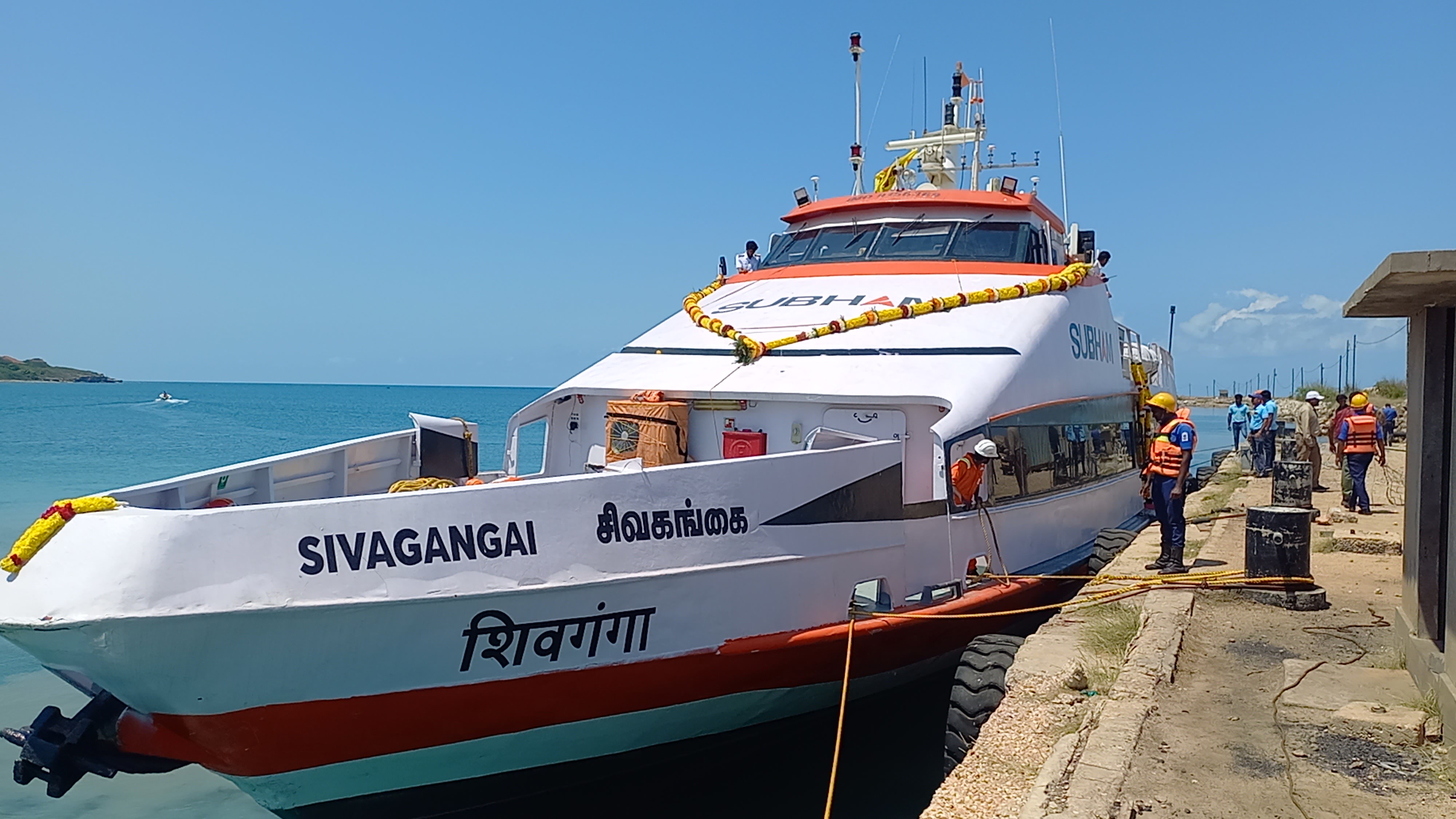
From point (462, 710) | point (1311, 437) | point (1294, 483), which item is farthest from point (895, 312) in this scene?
point (1311, 437)

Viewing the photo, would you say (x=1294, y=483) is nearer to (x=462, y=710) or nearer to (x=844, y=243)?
(x=844, y=243)

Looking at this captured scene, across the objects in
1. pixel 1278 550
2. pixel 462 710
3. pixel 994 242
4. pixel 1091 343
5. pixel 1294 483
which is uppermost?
pixel 994 242

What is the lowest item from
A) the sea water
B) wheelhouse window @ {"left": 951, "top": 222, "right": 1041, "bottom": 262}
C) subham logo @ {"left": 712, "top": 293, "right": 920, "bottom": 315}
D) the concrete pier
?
the sea water

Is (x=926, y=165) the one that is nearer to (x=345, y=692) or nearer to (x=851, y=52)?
(x=851, y=52)

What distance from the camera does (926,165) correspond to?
1277 centimetres

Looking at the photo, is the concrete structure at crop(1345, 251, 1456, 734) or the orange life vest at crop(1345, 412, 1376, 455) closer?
the concrete structure at crop(1345, 251, 1456, 734)

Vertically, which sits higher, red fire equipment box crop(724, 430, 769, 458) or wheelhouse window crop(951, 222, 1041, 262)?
wheelhouse window crop(951, 222, 1041, 262)

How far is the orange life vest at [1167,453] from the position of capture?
768 centimetres

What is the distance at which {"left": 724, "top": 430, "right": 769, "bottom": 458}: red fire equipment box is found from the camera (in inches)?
280

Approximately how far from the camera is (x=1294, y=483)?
1091cm

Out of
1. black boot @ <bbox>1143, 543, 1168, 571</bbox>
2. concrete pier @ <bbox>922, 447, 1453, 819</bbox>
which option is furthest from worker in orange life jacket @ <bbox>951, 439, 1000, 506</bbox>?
black boot @ <bbox>1143, 543, 1168, 571</bbox>

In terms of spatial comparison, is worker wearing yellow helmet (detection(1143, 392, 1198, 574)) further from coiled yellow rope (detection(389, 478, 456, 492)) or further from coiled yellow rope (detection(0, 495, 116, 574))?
coiled yellow rope (detection(0, 495, 116, 574))

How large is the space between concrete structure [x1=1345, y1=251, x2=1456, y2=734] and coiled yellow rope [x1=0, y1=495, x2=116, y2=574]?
19.0 ft

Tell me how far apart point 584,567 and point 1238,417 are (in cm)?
2146
